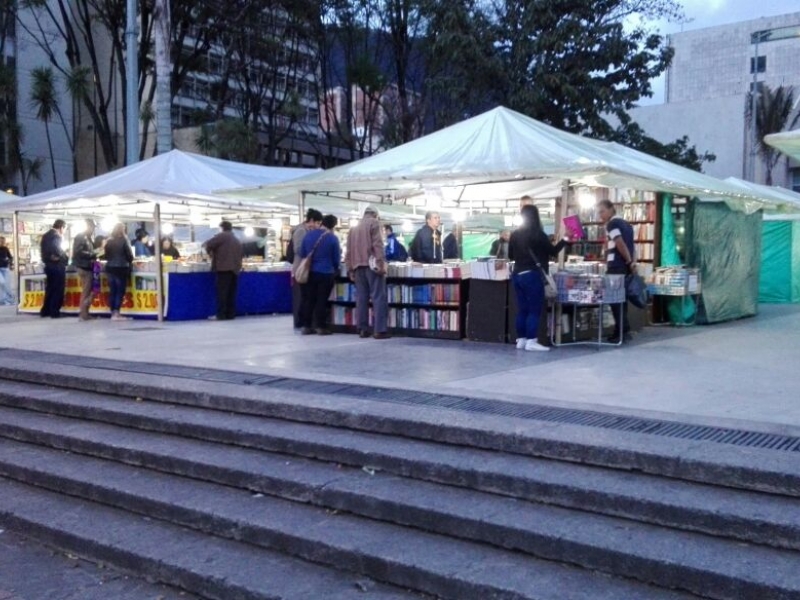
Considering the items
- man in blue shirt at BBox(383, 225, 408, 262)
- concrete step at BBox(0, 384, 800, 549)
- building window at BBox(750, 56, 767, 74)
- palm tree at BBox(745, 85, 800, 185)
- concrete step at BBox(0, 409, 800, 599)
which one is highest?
building window at BBox(750, 56, 767, 74)

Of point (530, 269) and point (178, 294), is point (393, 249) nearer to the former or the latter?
point (178, 294)

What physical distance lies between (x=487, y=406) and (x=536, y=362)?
2.42m

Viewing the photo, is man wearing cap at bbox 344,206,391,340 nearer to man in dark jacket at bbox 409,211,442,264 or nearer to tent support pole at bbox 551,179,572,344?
tent support pole at bbox 551,179,572,344

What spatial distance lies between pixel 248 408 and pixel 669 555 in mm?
3256

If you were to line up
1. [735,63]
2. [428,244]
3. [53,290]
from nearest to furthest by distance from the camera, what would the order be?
[428,244]
[53,290]
[735,63]

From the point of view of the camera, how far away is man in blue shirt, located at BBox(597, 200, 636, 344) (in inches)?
383

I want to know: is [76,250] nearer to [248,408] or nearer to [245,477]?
[248,408]

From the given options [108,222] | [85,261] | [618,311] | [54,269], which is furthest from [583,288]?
[108,222]

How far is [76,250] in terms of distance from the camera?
13086 millimetres

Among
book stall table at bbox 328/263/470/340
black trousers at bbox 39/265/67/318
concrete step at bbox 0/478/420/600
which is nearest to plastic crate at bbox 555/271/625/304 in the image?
book stall table at bbox 328/263/470/340

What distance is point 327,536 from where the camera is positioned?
4.29 meters

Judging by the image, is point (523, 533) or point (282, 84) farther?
point (282, 84)

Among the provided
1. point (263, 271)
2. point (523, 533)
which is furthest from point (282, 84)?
point (523, 533)

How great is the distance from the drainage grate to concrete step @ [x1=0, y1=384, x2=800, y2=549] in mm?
541
